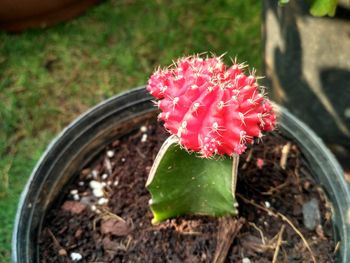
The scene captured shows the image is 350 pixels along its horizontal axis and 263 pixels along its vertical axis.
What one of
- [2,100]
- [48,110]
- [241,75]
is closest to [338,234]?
[241,75]

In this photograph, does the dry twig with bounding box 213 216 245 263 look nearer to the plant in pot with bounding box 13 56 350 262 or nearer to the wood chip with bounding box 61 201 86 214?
the plant in pot with bounding box 13 56 350 262

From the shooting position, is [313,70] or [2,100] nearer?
[313,70]

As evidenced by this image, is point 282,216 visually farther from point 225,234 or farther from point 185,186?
point 185,186

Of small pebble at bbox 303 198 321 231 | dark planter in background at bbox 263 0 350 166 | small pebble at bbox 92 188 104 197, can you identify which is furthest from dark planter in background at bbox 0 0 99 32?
small pebble at bbox 303 198 321 231

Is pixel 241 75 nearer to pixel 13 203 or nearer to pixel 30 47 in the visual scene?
pixel 13 203

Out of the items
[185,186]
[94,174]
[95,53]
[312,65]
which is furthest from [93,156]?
[95,53]

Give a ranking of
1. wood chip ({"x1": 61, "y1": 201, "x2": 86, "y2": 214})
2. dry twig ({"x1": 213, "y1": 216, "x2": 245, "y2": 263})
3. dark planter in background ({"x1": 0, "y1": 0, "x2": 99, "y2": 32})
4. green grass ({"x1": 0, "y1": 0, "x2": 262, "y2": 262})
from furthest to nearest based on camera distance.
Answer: dark planter in background ({"x1": 0, "y1": 0, "x2": 99, "y2": 32}), green grass ({"x1": 0, "y1": 0, "x2": 262, "y2": 262}), wood chip ({"x1": 61, "y1": 201, "x2": 86, "y2": 214}), dry twig ({"x1": 213, "y1": 216, "x2": 245, "y2": 263})

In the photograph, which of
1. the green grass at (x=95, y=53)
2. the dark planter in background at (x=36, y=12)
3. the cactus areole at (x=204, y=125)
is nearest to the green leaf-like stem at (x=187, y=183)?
the cactus areole at (x=204, y=125)
